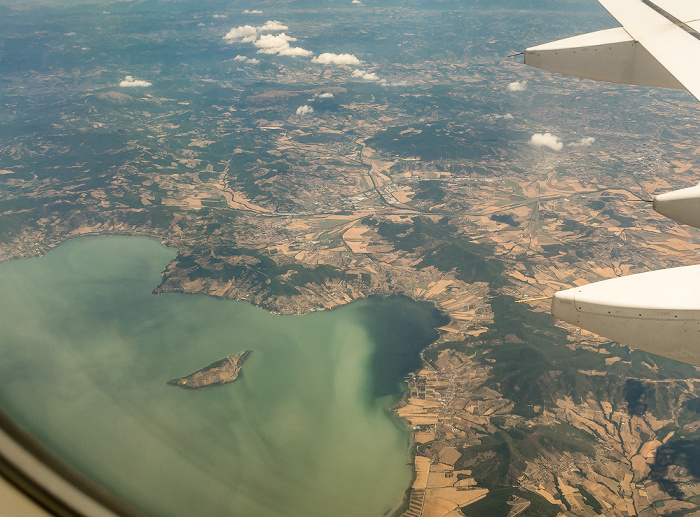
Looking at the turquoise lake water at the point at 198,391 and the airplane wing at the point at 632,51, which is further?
the airplane wing at the point at 632,51

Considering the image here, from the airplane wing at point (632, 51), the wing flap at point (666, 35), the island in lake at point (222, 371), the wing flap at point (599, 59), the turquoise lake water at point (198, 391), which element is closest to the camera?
the turquoise lake water at point (198, 391)

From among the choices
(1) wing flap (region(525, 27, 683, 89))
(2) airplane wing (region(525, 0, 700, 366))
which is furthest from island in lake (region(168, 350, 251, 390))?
(2) airplane wing (region(525, 0, 700, 366))

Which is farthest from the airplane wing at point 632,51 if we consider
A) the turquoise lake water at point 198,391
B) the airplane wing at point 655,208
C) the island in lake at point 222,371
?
the island in lake at point 222,371

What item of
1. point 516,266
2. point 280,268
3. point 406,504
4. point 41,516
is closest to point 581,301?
point 41,516

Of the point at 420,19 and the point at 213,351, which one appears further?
the point at 420,19

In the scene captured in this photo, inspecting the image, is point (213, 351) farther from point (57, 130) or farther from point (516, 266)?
point (57, 130)

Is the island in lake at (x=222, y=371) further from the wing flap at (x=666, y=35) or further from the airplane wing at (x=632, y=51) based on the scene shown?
the wing flap at (x=666, y=35)

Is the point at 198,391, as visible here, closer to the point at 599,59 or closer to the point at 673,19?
the point at 599,59

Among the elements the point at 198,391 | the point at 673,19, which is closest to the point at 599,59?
the point at 673,19
